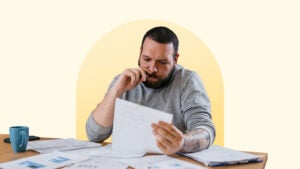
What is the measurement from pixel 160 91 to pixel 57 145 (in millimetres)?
609

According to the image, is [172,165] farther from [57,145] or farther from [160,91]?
[160,91]

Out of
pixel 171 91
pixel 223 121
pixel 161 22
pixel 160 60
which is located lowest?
pixel 223 121

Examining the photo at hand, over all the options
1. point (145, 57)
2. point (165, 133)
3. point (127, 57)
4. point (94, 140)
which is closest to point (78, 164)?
point (165, 133)

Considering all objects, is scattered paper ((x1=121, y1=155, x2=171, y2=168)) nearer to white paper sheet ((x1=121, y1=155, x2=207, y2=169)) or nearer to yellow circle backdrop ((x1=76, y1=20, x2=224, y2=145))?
white paper sheet ((x1=121, y1=155, x2=207, y2=169))

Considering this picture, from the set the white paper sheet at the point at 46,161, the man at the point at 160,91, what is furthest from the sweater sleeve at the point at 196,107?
the white paper sheet at the point at 46,161

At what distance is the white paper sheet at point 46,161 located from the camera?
4.54ft

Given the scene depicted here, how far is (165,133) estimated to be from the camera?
147cm

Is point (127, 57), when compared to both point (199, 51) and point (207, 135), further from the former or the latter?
point (207, 135)

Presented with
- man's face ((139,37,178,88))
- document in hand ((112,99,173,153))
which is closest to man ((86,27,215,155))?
man's face ((139,37,178,88))

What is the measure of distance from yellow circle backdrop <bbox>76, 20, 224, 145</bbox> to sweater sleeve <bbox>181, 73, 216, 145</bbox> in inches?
14.4

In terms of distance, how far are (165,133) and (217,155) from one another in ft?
0.72

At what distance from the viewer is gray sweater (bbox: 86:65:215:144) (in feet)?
6.24

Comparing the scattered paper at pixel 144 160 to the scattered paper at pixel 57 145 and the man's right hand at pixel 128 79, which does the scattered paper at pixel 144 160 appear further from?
the man's right hand at pixel 128 79

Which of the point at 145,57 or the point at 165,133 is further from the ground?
the point at 145,57
